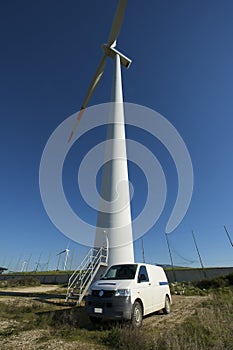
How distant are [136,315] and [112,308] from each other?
88 centimetres

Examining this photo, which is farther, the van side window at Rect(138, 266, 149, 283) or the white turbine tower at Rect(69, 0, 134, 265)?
the white turbine tower at Rect(69, 0, 134, 265)

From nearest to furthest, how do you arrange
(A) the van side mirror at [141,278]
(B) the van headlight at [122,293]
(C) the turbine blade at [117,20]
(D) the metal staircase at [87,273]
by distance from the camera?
(B) the van headlight at [122,293] → (A) the van side mirror at [141,278] → (D) the metal staircase at [87,273] → (C) the turbine blade at [117,20]

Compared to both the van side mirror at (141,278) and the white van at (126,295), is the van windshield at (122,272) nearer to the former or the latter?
the white van at (126,295)

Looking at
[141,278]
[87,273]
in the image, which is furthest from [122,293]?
[87,273]

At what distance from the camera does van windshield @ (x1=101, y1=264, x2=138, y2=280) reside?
26.7ft

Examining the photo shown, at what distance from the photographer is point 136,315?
700cm

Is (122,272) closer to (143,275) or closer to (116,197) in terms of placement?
(143,275)

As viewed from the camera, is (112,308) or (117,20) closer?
(112,308)

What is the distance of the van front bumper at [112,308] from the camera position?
21.8 ft

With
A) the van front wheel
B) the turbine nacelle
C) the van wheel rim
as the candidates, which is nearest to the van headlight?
the van front wheel

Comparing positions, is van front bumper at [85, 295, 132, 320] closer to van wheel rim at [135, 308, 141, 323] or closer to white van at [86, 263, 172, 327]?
white van at [86, 263, 172, 327]

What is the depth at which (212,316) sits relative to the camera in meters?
8.14

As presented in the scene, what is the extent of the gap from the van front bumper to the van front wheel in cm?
22

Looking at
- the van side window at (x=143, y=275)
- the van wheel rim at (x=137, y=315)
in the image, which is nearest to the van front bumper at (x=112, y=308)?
the van wheel rim at (x=137, y=315)
